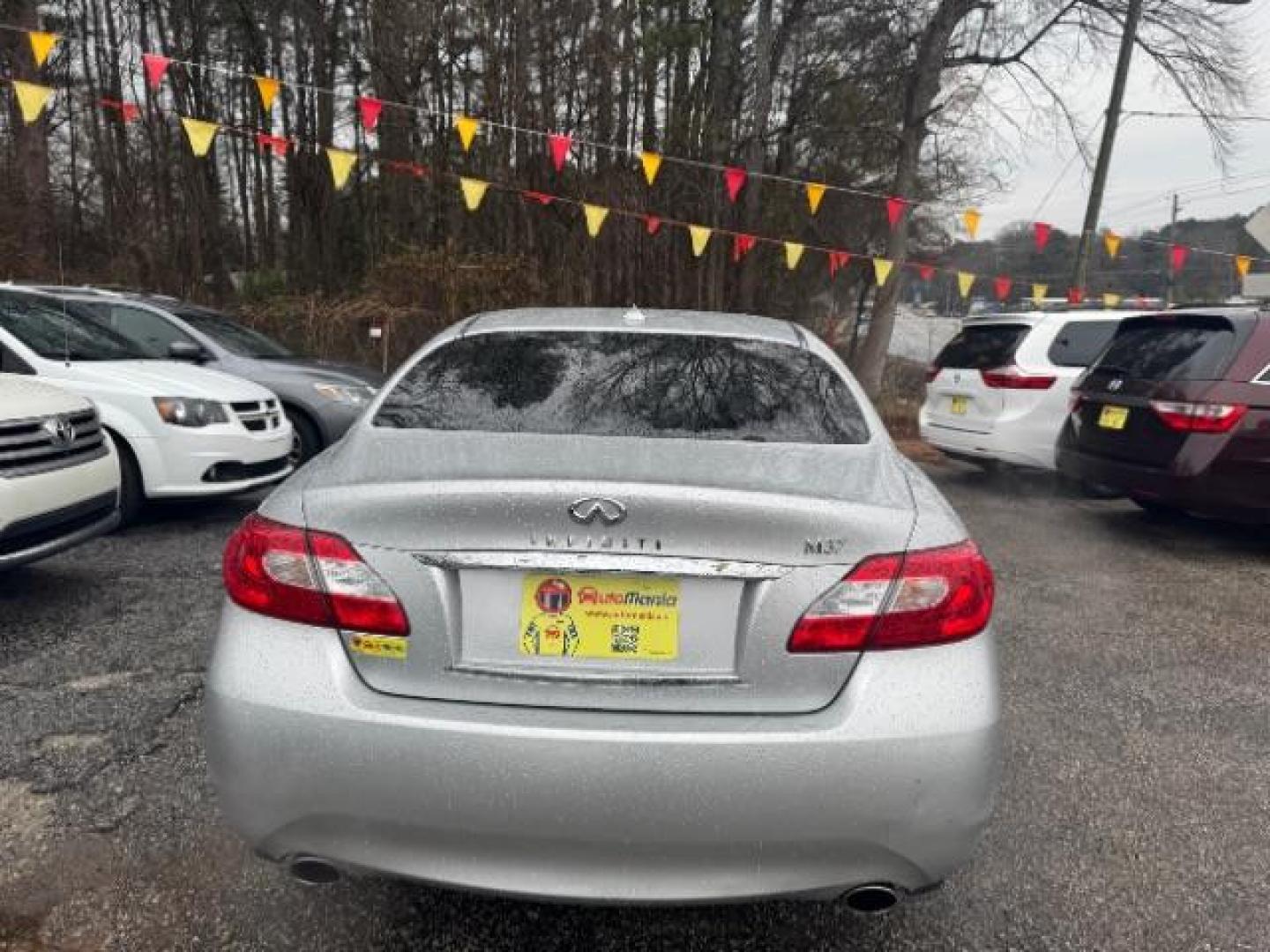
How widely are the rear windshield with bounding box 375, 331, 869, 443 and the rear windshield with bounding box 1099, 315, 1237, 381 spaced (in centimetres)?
446

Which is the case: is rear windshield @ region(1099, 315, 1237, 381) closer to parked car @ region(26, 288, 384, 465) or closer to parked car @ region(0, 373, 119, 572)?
parked car @ region(26, 288, 384, 465)

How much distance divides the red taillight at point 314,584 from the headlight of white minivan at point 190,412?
4193mm

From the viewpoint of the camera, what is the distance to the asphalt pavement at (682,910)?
218 cm

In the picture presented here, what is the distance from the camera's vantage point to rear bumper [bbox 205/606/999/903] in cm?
167

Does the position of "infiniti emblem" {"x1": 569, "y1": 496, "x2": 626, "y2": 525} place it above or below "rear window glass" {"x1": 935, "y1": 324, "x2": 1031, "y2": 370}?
above

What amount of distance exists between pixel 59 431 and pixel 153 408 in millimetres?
1461

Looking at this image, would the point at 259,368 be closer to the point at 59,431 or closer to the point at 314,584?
the point at 59,431

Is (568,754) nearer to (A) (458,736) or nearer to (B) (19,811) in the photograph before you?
(A) (458,736)

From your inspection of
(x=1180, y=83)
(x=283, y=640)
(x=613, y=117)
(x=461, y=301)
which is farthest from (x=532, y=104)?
(x=283, y=640)

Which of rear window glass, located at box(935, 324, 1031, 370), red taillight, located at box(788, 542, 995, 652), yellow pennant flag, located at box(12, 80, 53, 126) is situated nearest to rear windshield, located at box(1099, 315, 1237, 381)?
rear window glass, located at box(935, 324, 1031, 370)

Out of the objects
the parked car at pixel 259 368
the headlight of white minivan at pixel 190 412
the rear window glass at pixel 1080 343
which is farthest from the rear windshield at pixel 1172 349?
the headlight of white minivan at pixel 190 412

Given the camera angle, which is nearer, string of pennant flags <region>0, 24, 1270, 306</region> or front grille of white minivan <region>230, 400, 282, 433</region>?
front grille of white minivan <region>230, 400, 282, 433</region>

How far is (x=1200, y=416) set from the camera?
5.75 metres

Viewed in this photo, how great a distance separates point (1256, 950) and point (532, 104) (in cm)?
1522
